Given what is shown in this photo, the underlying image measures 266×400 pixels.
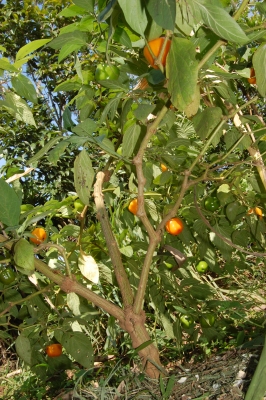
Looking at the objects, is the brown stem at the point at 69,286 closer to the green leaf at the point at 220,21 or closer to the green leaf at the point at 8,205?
the green leaf at the point at 8,205

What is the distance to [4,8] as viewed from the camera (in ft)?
16.5

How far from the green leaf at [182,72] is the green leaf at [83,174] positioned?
0.17m

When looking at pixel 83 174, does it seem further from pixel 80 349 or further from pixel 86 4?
pixel 80 349

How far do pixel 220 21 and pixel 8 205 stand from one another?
0.41 m

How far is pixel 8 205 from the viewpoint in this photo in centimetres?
67

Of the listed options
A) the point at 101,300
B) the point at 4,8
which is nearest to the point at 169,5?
the point at 101,300

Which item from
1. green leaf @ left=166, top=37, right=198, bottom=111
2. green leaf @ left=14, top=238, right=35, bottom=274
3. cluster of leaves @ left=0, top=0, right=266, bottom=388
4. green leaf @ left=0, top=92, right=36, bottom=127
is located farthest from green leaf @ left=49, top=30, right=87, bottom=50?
green leaf @ left=14, top=238, right=35, bottom=274

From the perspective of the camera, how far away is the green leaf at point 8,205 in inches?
26.3

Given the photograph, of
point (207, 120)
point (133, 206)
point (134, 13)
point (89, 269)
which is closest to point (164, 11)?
point (134, 13)

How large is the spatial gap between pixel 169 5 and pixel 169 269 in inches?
33.6

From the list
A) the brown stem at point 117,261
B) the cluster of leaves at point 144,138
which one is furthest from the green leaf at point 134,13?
the brown stem at point 117,261

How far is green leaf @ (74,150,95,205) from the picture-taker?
636mm

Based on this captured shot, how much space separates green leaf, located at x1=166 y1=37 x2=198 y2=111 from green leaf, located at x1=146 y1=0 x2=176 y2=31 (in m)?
0.07

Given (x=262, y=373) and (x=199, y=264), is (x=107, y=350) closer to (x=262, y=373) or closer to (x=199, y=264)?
(x=199, y=264)
